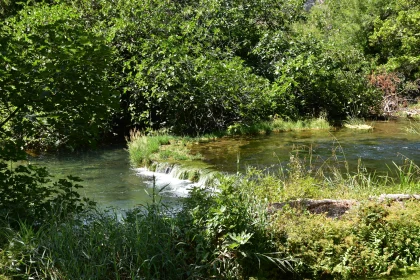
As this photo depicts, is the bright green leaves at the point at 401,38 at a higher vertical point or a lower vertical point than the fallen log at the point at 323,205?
higher

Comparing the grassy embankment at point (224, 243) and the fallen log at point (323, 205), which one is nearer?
the grassy embankment at point (224, 243)

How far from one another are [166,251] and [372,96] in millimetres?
17904

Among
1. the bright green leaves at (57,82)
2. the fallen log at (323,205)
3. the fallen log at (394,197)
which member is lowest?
the fallen log at (323,205)

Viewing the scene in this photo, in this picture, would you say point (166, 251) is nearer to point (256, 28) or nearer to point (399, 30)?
point (256, 28)

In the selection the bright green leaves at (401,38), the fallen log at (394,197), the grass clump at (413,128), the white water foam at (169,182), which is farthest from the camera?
the bright green leaves at (401,38)

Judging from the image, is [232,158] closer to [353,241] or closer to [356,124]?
[353,241]

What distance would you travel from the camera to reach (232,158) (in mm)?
12672

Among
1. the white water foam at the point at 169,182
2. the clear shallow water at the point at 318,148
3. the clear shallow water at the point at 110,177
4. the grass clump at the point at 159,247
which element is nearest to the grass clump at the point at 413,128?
the clear shallow water at the point at 318,148

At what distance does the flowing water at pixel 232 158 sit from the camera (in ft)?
34.8

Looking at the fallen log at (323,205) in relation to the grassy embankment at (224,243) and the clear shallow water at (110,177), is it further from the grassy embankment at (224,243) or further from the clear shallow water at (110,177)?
the clear shallow water at (110,177)

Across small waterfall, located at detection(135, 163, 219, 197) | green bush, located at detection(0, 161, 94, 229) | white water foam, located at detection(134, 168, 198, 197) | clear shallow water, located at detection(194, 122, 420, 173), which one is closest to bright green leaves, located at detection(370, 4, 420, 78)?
clear shallow water, located at detection(194, 122, 420, 173)

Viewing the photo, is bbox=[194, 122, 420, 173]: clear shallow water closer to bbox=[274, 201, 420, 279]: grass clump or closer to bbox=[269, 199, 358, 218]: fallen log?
bbox=[269, 199, 358, 218]: fallen log

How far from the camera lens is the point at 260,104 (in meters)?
17.3

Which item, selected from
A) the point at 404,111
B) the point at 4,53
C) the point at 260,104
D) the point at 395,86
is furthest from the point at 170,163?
the point at 395,86
